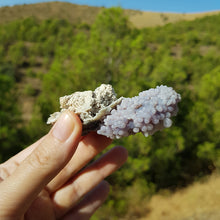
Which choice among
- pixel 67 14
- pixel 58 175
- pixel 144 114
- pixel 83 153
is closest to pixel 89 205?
pixel 58 175

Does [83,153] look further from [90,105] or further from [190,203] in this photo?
[190,203]

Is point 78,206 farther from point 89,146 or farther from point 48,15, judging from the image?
point 48,15

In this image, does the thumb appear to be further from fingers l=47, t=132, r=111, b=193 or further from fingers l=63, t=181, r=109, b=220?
fingers l=63, t=181, r=109, b=220

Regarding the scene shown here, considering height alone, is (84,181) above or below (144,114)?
below

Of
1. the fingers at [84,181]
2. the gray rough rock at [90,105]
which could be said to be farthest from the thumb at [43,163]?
the fingers at [84,181]

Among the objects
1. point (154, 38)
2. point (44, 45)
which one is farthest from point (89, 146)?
point (154, 38)

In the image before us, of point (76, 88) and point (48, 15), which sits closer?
point (76, 88)

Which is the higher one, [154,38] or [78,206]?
[154,38]
